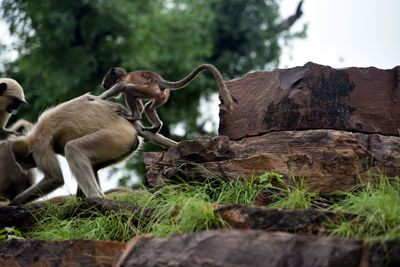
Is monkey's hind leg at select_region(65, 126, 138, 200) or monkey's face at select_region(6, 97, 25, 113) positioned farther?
monkey's face at select_region(6, 97, 25, 113)

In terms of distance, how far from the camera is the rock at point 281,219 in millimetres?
3701

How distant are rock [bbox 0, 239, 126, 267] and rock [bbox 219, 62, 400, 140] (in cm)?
248

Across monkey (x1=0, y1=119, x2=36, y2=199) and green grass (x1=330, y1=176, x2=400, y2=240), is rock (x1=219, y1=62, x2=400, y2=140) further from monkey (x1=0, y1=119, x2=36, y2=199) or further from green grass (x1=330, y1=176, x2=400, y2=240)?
monkey (x1=0, y1=119, x2=36, y2=199)

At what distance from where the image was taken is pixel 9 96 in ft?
24.3

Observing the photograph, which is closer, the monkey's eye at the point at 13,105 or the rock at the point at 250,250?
the rock at the point at 250,250

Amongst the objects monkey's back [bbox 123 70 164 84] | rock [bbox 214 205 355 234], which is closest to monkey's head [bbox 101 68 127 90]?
monkey's back [bbox 123 70 164 84]

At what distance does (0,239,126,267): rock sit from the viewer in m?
4.41

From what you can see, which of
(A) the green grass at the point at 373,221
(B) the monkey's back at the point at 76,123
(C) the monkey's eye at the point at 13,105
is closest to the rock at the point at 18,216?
(B) the monkey's back at the point at 76,123

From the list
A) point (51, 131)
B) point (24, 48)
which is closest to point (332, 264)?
point (51, 131)

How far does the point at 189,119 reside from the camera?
1778 centimetres

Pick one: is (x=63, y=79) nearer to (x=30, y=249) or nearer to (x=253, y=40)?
(x=253, y=40)

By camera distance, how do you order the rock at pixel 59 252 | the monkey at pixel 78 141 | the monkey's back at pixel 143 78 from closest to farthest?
the rock at pixel 59 252 → the monkey at pixel 78 141 → the monkey's back at pixel 143 78

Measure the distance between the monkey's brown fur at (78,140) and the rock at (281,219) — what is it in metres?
2.33

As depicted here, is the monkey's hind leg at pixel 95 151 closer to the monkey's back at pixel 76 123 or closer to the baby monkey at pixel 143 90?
the monkey's back at pixel 76 123
